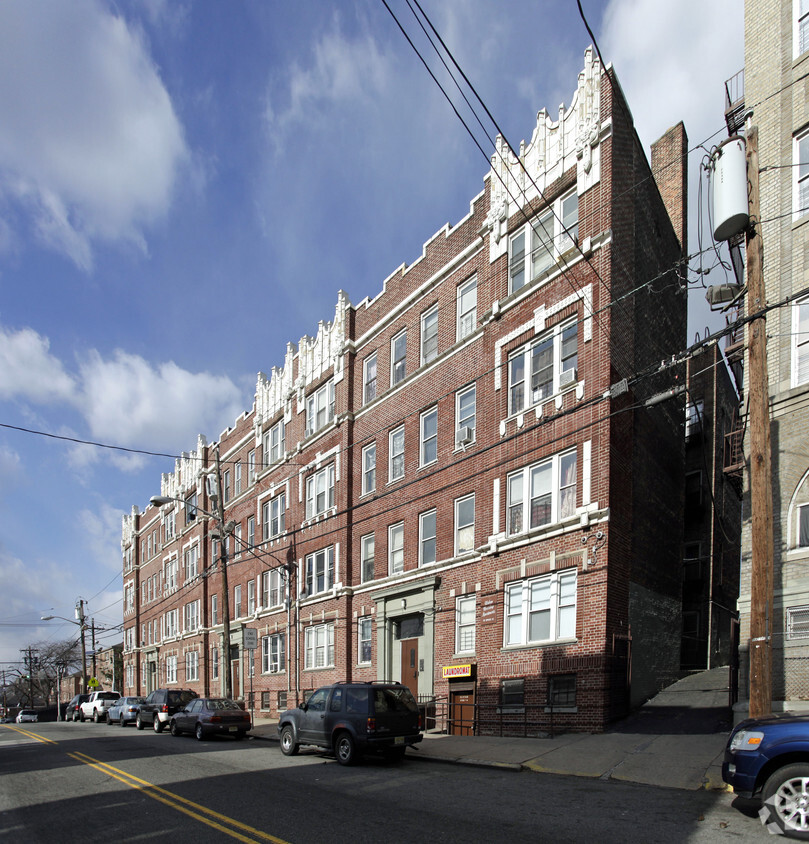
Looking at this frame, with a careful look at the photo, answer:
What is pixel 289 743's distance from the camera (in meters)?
16.7

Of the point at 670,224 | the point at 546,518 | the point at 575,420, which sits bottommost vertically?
the point at 546,518

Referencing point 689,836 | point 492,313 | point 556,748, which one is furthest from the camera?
point 492,313

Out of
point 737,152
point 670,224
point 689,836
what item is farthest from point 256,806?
point 670,224

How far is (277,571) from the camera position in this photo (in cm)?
3416

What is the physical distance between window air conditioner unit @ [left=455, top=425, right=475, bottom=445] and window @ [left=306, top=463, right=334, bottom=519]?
27.7ft

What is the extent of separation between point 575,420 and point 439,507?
6116mm

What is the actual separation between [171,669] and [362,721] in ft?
130

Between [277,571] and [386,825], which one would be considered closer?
[386,825]

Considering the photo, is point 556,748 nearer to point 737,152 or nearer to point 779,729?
point 779,729

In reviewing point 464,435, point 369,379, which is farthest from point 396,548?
point 369,379

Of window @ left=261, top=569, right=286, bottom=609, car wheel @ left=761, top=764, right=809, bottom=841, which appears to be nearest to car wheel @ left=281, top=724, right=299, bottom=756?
car wheel @ left=761, top=764, right=809, bottom=841

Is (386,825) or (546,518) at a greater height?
(546,518)

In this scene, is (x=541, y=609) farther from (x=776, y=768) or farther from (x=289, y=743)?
(x=776, y=768)

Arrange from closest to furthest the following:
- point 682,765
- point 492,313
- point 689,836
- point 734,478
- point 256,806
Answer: point 689,836, point 256,806, point 682,765, point 734,478, point 492,313
